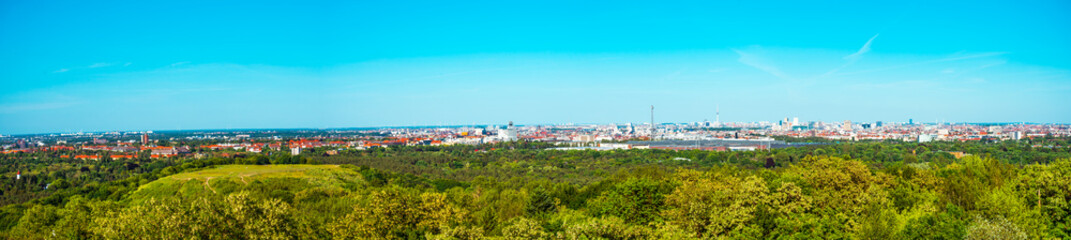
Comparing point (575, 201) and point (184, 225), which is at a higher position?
point (184, 225)

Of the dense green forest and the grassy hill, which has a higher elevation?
the dense green forest

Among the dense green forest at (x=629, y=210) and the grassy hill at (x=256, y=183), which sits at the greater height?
the dense green forest at (x=629, y=210)

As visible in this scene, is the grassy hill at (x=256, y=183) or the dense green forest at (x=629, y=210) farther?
the grassy hill at (x=256, y=183)

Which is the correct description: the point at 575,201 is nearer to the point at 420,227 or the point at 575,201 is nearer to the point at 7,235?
the point at 420,227

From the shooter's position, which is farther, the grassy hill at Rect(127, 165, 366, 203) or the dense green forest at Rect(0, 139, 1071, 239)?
the grassy hill at Rect(127, 165, 366, 203)

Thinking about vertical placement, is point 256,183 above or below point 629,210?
below

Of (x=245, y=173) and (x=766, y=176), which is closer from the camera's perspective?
(x=766, y=176)

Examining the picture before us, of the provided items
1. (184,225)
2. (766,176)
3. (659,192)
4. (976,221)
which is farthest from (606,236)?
(766,176)

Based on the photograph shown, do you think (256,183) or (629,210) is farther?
(256,183)
